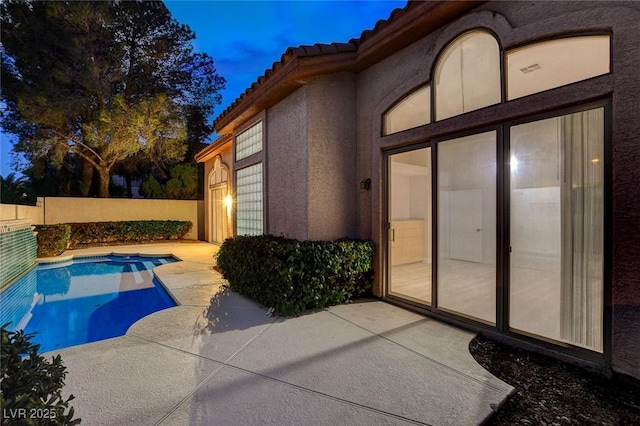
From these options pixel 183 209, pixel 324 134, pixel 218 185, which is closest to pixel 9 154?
pixel 183 209

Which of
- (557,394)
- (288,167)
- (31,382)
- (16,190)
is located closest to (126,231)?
(16,190)

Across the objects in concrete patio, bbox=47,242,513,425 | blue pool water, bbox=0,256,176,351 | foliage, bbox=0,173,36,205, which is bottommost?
blue pool water, bbox=0,256,176,351

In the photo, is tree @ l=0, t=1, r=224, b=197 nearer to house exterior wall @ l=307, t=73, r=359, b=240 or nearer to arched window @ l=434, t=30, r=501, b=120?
house exterior wall @ l=307, t=73, r=359, b=240

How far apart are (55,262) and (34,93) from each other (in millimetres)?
9345

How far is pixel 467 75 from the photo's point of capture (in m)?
5.18

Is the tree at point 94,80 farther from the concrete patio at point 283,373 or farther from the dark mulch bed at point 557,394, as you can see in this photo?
the dark mulch bed at point 557,394

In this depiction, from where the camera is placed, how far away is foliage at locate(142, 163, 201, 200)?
68.6 feet

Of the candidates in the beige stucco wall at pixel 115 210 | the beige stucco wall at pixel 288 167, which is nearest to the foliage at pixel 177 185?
the beige stucco wall at pixel 115 210

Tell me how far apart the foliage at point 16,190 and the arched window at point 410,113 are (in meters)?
23.3

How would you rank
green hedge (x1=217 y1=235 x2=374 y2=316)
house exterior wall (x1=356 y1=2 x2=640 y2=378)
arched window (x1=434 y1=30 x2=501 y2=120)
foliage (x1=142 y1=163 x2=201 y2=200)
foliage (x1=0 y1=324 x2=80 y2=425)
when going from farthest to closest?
foliage (x1=142 y1=163 x2=201 y2=200) → green hedge (x1=217 y1=235 x2=374 y2=316) → arched window (x1=434 y1=30 x2=501 y2=120) → house exterior wall (x1=356 y1=2 x2=640 y2=378) → foliage (x1=0 y1=324 x2=80 y2=425)

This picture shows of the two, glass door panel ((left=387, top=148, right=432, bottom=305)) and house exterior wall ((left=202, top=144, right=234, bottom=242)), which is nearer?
glass door panel ((left=387, top=148, right=432, bottom=305))

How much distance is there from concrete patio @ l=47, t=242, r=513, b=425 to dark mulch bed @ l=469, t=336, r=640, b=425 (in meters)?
0.20

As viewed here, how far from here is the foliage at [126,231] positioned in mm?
16500

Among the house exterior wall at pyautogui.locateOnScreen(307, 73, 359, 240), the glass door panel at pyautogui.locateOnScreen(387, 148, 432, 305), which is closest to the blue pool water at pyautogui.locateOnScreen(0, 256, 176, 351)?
the house exterior wall at pyautogui.locateOnScreen(307, 73, 359, 240)
